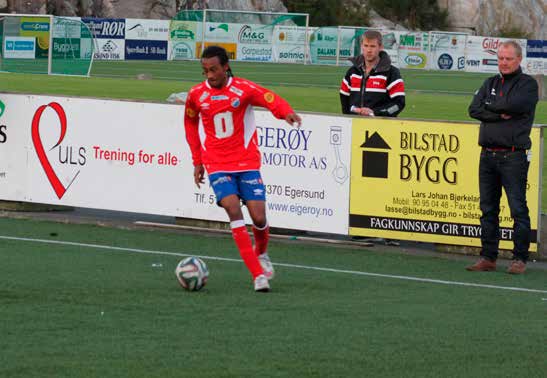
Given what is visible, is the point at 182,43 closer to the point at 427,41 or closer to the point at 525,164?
the point at 427,41

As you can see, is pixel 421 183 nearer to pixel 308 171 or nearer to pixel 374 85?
pixel 374 85

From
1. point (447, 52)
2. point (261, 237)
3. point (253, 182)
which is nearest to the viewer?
point (253, 182)

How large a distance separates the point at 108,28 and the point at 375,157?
39361 mm

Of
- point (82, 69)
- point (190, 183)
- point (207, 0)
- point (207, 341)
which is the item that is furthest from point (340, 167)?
point (207, 0)

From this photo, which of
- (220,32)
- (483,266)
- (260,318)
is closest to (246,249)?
(260,318)

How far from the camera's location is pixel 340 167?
1320 centimetres

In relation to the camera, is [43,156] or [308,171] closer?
[308,171]

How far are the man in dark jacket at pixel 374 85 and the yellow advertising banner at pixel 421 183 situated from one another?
0.56 feet

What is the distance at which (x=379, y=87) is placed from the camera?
509 inches

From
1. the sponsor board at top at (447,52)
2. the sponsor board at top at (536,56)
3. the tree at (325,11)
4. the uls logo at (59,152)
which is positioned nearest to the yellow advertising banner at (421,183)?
the uls logo at (59,152)

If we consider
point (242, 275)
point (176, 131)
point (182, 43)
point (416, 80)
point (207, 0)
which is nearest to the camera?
point (242, 275)

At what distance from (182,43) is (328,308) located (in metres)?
43.4

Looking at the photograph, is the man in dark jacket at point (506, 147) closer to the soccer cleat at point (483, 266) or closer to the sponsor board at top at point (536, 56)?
the soccer cleat at point (483, 266)

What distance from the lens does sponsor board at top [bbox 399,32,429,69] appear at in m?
53.8
